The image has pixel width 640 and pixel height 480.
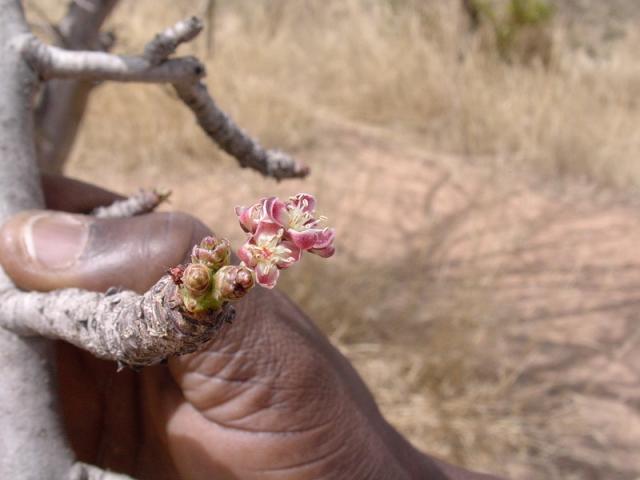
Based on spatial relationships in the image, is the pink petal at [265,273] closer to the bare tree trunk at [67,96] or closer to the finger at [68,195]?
the finger at [68,195]

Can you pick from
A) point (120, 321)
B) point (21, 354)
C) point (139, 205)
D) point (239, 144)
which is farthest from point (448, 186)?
point (120, 321)

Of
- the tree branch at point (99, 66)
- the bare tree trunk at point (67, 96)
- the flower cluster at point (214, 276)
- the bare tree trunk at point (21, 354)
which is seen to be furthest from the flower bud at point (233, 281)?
the bare tree trunk at point (67, 96)

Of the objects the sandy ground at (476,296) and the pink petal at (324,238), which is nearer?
the pink petal at (324,238)

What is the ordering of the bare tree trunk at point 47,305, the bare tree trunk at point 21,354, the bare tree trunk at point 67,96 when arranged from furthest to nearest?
the bare tree trunk at point 67,96, the bare tree trunk at point 21,354, the bare tree trunk at point 47,305

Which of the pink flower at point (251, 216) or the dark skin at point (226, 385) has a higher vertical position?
the pink flower at point (251, 216)

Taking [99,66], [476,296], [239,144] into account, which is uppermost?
[99,66]

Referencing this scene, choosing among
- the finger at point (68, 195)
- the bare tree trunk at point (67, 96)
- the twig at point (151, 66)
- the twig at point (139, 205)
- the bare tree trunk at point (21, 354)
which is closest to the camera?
the bare tree trunk at point (21, 354)

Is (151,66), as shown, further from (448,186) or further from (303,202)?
(448,186)
